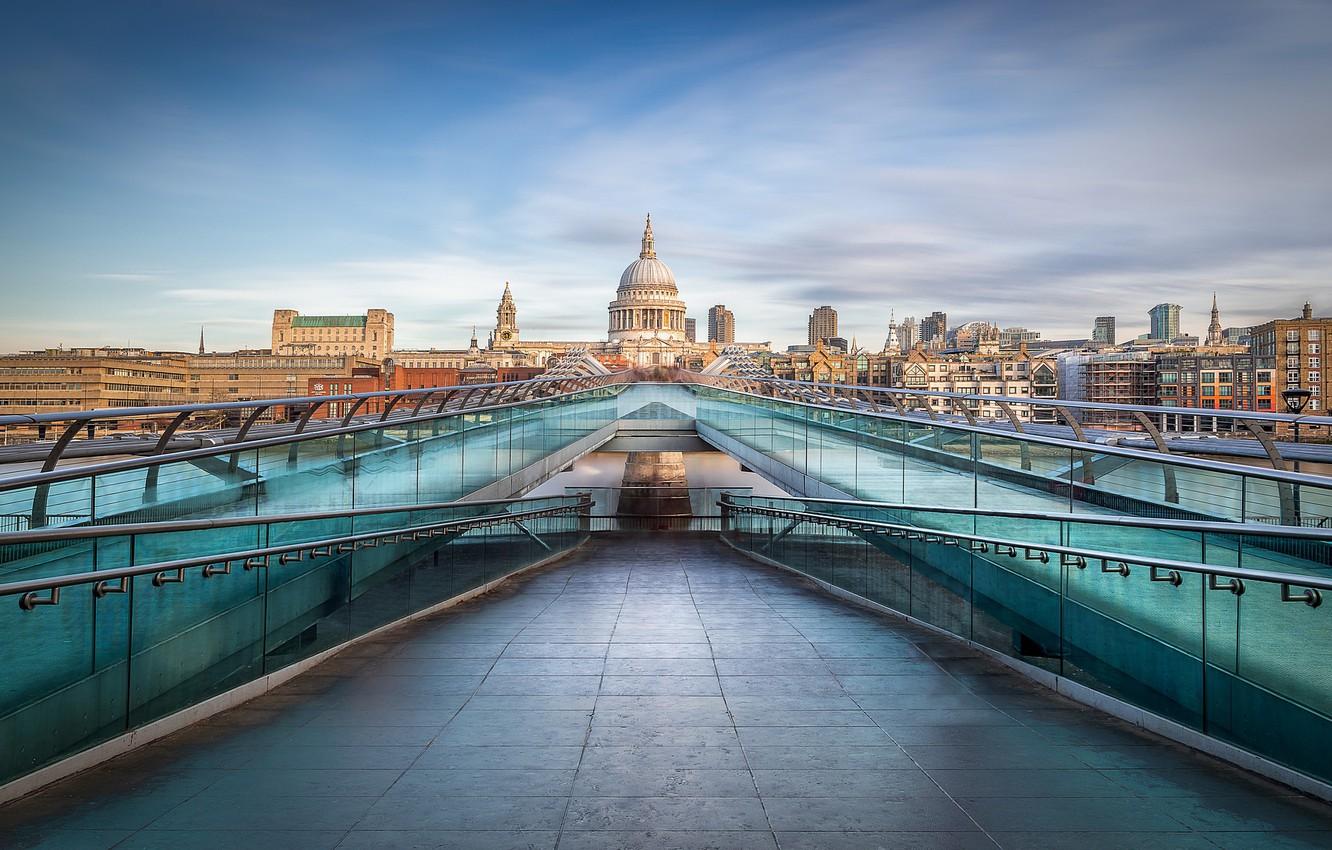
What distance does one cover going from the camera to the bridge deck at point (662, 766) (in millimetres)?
4133

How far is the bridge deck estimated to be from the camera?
4.13 m

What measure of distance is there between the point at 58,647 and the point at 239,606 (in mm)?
1594

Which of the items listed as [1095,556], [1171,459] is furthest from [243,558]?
[1171,459]

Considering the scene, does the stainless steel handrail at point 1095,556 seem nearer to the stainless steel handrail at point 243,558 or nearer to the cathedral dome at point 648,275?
the stainless steel handrail at point 243,558

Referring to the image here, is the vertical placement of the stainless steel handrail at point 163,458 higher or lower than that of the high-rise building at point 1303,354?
lower

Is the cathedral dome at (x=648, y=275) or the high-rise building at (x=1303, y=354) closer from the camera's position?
the high-rise building at (x=1303, y=354)

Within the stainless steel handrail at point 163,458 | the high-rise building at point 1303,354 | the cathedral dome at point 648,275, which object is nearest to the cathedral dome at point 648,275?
the cathedral dome at point 648,275

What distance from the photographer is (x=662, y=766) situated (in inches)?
195

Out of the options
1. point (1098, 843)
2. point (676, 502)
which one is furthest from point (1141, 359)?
point (1098, 843)

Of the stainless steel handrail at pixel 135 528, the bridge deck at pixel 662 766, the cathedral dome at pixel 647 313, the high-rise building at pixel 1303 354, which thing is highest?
the cathedral dome at pixel 647 313

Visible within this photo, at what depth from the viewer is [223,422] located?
12000 mm

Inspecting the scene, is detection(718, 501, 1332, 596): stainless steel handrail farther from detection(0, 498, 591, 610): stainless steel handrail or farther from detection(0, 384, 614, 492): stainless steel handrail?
detection(0, 384, 614, 492): stainless steel handrail

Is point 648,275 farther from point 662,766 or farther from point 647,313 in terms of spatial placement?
point 662,766

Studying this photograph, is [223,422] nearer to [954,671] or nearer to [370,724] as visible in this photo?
[370,724]
